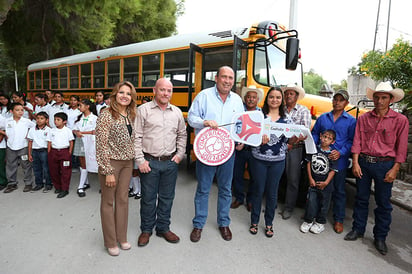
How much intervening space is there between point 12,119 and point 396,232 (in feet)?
20.0

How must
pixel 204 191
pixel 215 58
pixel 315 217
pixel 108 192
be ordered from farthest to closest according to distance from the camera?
1. pixel 215 58
2. pixel 315 217
3. pixel 204 191
4. pixel 108 192

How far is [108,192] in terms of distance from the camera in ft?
8.30

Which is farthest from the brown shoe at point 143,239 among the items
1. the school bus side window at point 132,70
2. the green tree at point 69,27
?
the green tree at point 69,27

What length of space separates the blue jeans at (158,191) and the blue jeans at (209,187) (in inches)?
12.2

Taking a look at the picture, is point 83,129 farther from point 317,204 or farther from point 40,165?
point 317,204

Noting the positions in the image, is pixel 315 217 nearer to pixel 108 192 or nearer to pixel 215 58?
pixel 108 192

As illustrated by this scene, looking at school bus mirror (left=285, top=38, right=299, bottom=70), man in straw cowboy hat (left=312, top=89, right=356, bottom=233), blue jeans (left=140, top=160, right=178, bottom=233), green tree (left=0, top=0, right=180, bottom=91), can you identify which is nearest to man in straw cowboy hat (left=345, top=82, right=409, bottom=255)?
man in straw cowboy hat (left=312, top=89, right=356, bottom=233)

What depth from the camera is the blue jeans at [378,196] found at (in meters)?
2.89

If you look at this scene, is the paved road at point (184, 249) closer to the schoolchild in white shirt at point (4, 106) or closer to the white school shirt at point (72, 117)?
the white school shirt at point (72, 117)

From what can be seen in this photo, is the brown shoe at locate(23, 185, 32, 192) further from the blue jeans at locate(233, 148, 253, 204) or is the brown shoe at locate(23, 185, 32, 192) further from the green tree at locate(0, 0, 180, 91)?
the green tree at locate(0, 0, 180, 91)

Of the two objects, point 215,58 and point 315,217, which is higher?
point 215,58

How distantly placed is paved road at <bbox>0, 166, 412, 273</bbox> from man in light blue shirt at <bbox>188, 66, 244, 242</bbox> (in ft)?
0.76

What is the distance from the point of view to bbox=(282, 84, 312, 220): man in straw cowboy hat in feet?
11.7

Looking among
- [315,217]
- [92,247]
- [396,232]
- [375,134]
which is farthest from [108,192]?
[396,232]
